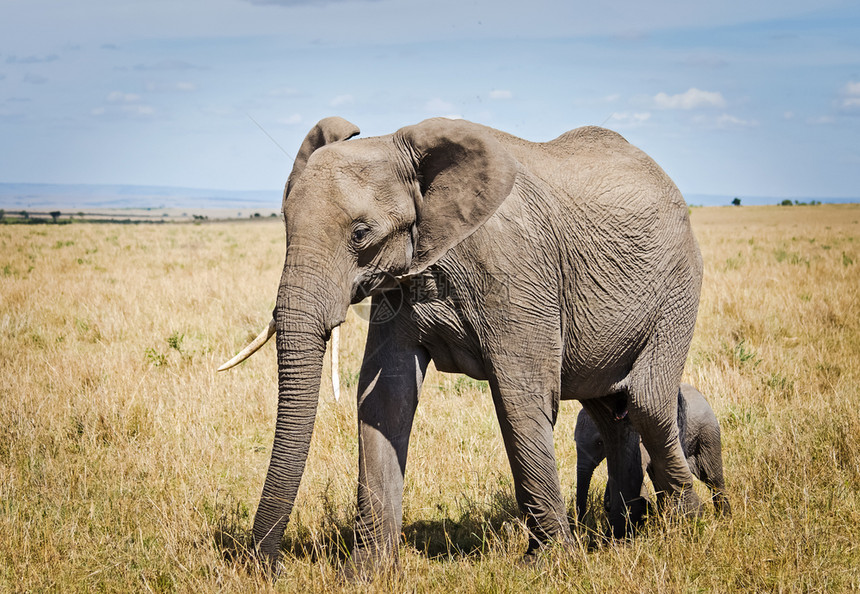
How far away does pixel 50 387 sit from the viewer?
7.38 metres

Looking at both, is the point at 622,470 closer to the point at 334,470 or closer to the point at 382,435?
the point at 382,435

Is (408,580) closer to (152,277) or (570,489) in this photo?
(570,489)

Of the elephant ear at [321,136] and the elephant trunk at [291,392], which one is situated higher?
the elephant ear at [321,136]

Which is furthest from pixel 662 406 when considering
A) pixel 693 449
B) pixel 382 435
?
pixel 382 435

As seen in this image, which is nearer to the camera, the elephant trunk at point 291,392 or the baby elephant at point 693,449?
the elephant trunk at point 291,392

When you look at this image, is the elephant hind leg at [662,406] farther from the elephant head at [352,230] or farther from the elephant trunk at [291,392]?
the elephant trunk at [291,392]

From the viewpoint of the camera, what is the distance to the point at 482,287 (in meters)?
3.82

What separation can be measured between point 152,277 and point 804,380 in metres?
13.9

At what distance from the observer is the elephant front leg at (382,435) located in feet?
13.7

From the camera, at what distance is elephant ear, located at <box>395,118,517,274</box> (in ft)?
12.2

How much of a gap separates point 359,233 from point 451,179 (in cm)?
56

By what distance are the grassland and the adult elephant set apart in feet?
1.71

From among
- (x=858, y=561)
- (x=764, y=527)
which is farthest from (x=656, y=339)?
(x=858, y=561)

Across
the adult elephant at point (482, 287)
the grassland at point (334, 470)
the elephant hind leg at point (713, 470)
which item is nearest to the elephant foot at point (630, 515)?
the grassland at point (334, 470)
